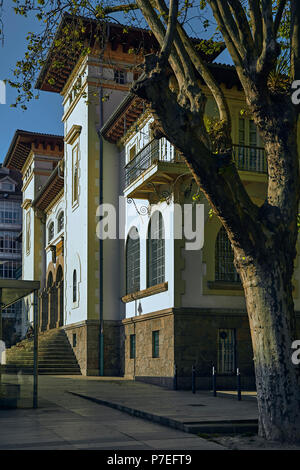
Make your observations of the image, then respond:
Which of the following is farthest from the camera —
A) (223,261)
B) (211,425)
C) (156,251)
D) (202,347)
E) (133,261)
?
(133,261)

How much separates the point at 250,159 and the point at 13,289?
419 inches

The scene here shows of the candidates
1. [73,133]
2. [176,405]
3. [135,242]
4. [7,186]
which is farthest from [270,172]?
[7,186]

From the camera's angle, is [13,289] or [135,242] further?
[135,242]

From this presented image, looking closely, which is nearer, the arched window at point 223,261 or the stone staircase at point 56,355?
the arched window at point 223,261

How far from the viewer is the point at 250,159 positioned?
73.4 ft

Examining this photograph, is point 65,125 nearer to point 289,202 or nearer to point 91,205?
point 91,205

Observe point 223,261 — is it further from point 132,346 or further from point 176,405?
point 176,405

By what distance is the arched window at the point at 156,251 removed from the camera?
23330 mm

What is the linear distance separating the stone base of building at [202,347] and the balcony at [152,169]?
14.2ft

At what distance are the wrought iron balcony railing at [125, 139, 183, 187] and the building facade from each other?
6 cm

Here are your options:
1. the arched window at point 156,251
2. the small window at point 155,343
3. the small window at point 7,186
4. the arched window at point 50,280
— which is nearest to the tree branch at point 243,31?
the arched window at point 156,251

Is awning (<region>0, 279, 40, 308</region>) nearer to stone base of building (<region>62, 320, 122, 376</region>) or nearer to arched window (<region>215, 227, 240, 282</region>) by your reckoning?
arched window (<region>215, 227, 240, 282</region>)

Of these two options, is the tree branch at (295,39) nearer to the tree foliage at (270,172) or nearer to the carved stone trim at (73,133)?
the tree foliage at (270,172)
